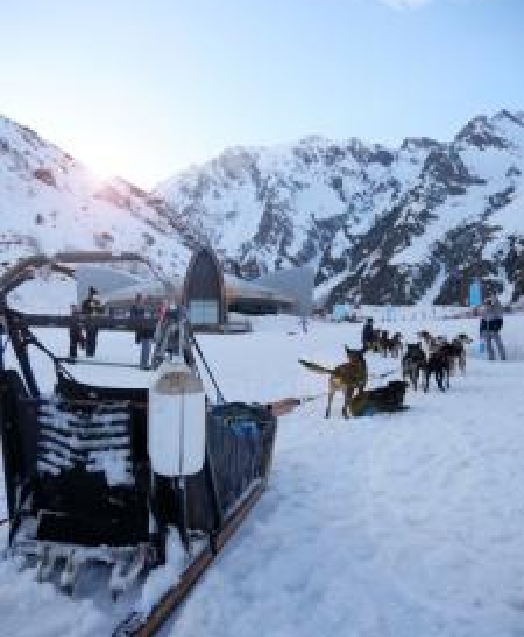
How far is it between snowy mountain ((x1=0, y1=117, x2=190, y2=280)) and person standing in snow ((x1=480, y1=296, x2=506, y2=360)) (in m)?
59.0

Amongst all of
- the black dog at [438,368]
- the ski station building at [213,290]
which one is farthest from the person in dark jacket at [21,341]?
the ski station building at [213,290]

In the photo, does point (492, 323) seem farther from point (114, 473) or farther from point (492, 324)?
point (114, 473)

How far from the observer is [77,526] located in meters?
5.38

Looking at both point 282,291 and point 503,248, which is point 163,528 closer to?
point 282,291

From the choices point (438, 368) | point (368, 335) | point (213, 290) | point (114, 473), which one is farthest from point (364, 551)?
point (213, 290)

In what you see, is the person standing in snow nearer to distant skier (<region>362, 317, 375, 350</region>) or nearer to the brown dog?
distant skier (<region>362, 317, 375, 350</region>)

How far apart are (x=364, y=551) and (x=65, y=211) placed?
110140 millimetres

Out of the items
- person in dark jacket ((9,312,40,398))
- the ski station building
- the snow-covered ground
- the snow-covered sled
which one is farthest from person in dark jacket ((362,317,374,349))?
the snow-covered sled

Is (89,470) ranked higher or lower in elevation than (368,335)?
higher

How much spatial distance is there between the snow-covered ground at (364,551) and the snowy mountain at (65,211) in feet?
231

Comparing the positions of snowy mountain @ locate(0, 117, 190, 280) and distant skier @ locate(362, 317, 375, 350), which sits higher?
snowy mountain @ locate(0, 117, 190, 280)

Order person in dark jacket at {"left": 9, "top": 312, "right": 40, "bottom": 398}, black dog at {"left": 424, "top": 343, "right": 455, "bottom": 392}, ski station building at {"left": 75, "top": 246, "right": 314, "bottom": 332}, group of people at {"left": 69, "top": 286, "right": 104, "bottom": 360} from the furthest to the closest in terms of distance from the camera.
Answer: ski station building at {"left": 75, "top": 246, "right": 314, "bottom": 332}, group of people at {"left": 69, "top": 286, "right": 104, "bottom": 360}, black dog at {"left": 424, "top": 343, "right": 455, "bottom": 392}, person in dark jacket at {"left": 9, "top": 312, "right": 40, "bottom": 398}

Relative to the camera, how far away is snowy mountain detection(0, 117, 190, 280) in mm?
98000

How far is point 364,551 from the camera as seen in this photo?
20.3 feet
